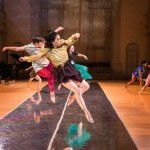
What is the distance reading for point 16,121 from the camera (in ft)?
23.9

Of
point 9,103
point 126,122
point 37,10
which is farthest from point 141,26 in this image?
point 126,122

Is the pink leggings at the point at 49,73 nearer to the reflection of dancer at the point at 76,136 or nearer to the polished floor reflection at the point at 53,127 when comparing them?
the polished floor reflection at the point at 53,127

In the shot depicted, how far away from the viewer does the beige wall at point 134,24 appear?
22781mm

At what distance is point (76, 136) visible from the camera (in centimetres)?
597

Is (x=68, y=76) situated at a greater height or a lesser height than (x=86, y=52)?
greater

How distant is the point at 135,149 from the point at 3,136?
76.1 inches

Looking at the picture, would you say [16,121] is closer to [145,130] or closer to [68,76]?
[68,76]

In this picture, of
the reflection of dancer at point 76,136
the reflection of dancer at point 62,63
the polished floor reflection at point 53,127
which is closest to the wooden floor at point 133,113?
the polished floor reflection at point 53,127

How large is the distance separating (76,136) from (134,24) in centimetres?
1759

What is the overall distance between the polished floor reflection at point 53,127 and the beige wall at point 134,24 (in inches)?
524

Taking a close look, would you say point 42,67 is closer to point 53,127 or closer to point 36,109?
point 36,109

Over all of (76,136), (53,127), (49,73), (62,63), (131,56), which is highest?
(62,63)

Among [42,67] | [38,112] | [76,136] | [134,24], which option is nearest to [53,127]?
[76,136]

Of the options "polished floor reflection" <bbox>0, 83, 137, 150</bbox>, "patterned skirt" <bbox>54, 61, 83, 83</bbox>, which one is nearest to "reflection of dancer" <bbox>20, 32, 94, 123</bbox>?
"patterned skirt" <bbox>54, 61, 83, 83</bbox>
